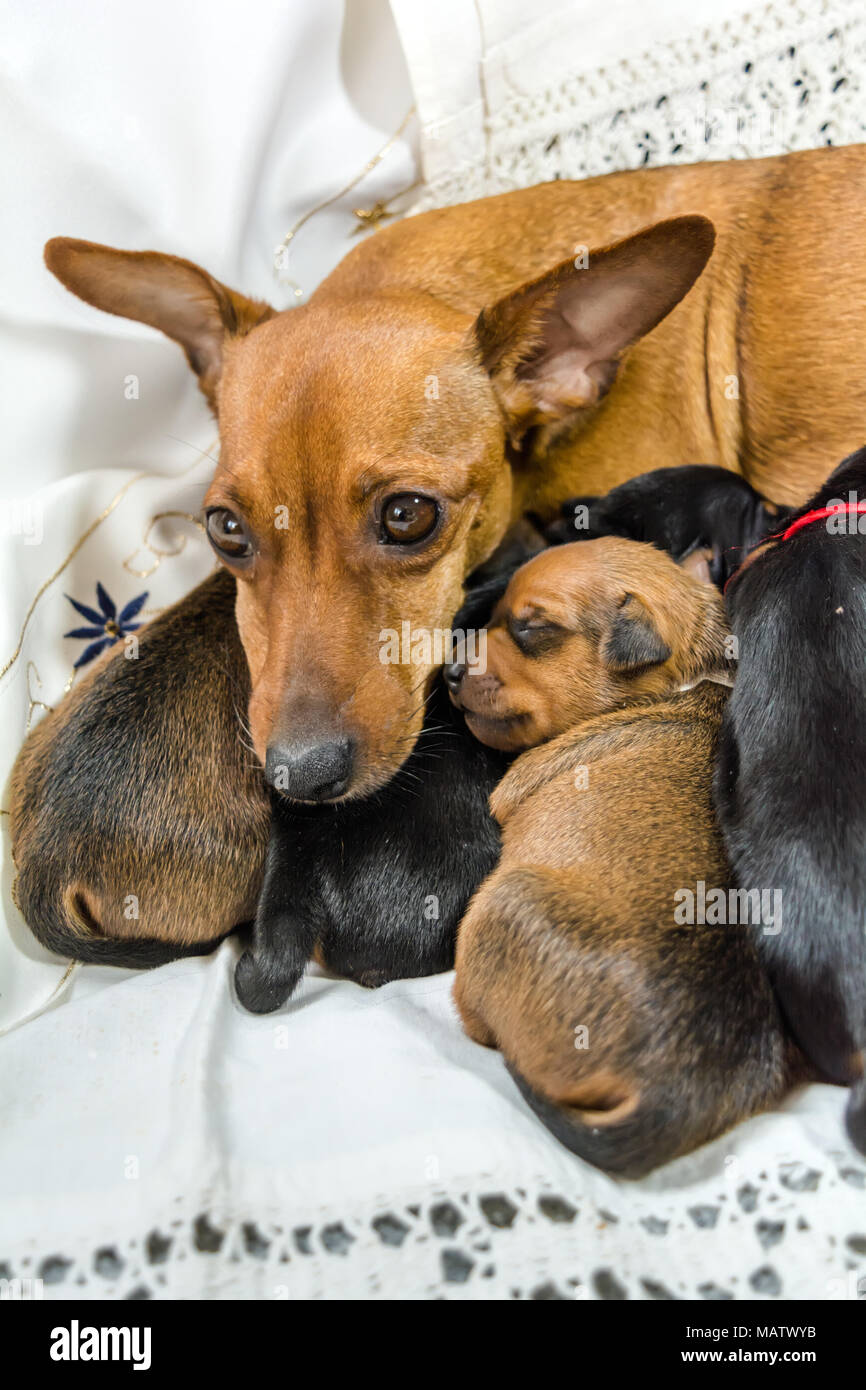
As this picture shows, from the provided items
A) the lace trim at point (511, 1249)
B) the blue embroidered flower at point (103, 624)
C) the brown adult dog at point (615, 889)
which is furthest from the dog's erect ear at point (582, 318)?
the lace trim at point (511, 1249)

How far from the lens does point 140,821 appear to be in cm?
210

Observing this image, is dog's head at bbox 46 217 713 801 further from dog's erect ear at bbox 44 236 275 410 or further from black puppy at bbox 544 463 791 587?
black puppy at bbox 544 463 791 587

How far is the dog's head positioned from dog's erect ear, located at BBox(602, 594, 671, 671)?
0.38m

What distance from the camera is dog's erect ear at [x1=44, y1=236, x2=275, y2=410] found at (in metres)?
2.34

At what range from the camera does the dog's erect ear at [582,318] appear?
6.84 ft

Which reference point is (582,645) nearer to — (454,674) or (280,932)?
(454,674)

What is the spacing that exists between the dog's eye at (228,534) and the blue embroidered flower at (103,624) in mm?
576

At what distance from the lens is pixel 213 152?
2869 millimetres

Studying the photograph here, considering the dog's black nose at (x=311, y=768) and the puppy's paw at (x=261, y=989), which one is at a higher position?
the dog's black nose at (x=311, y=768)

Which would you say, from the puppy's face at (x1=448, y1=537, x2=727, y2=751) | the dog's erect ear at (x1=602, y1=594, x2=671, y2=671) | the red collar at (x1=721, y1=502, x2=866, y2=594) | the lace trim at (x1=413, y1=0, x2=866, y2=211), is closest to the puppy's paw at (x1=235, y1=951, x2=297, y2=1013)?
the puppy's face at (x1=448, y1=537, x2=727, y2=751)

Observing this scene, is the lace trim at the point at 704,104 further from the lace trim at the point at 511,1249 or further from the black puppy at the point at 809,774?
the lace trim at the point at 511,1249

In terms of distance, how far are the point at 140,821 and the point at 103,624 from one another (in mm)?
811

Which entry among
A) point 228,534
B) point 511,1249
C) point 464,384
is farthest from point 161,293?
point 511,1249
